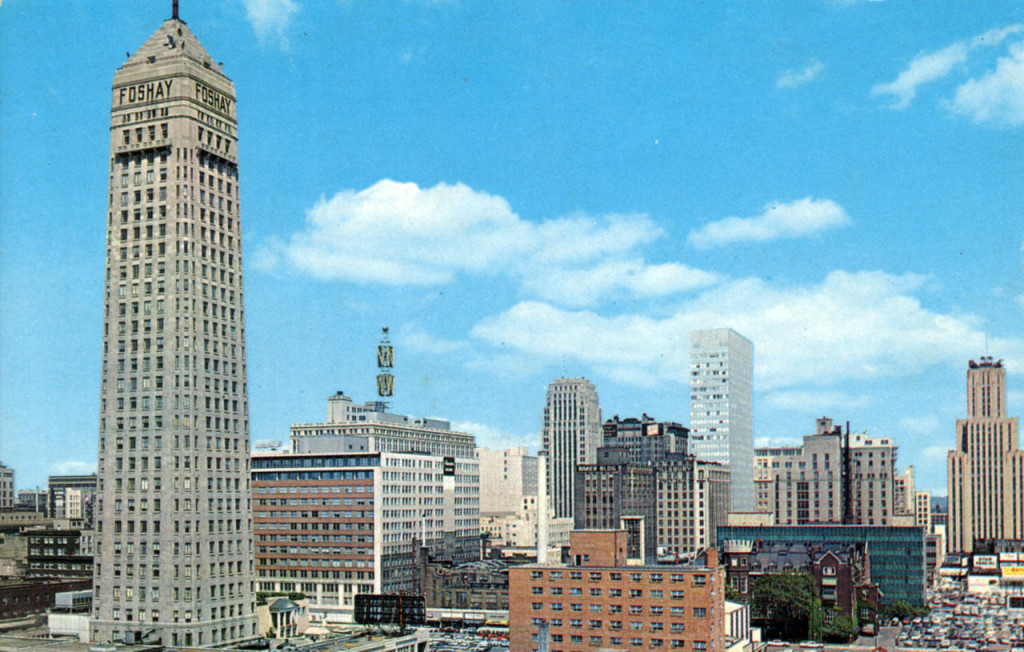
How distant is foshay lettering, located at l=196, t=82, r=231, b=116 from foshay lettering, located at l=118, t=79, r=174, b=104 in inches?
160

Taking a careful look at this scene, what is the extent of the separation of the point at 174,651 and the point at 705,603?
68.8m

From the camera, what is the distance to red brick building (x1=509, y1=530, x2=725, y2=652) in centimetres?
16188

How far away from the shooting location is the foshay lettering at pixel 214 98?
16546cm

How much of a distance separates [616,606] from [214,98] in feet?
296

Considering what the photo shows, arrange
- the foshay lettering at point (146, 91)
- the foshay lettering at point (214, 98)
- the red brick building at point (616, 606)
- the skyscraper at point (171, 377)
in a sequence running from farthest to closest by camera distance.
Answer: the foshay lettering at point (214, 98)
the foshay lettering at point (146, 91)
the red brick building at point (616, 606)
the skyscraper at point (171, 377)

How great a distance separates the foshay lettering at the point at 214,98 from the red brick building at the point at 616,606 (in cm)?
7782

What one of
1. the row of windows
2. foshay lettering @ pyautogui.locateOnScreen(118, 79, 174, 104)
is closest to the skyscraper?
foshay lettering @ pyautogui.locateOnScreen(118, 79, 174, 104)

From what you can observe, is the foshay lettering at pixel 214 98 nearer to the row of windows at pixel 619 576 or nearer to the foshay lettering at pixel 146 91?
the foshay lettering at pixel 146 91

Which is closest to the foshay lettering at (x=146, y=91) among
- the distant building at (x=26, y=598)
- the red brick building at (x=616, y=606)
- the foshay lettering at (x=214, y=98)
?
the foshay lettering at (x=214, y=98)

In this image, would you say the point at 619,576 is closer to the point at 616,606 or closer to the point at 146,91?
the point at 616,606

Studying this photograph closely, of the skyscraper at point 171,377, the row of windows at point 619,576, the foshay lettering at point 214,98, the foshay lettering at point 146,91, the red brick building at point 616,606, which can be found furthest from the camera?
the foshay lettering at point 214,98

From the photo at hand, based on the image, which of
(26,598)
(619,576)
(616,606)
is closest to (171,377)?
(26,598)

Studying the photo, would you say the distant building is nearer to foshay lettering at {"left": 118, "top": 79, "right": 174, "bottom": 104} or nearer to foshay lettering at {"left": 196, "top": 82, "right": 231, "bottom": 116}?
foshay lettering at {"left": 118, "top": 79, "right": 174, "bottom": 104}

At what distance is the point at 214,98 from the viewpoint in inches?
6634
